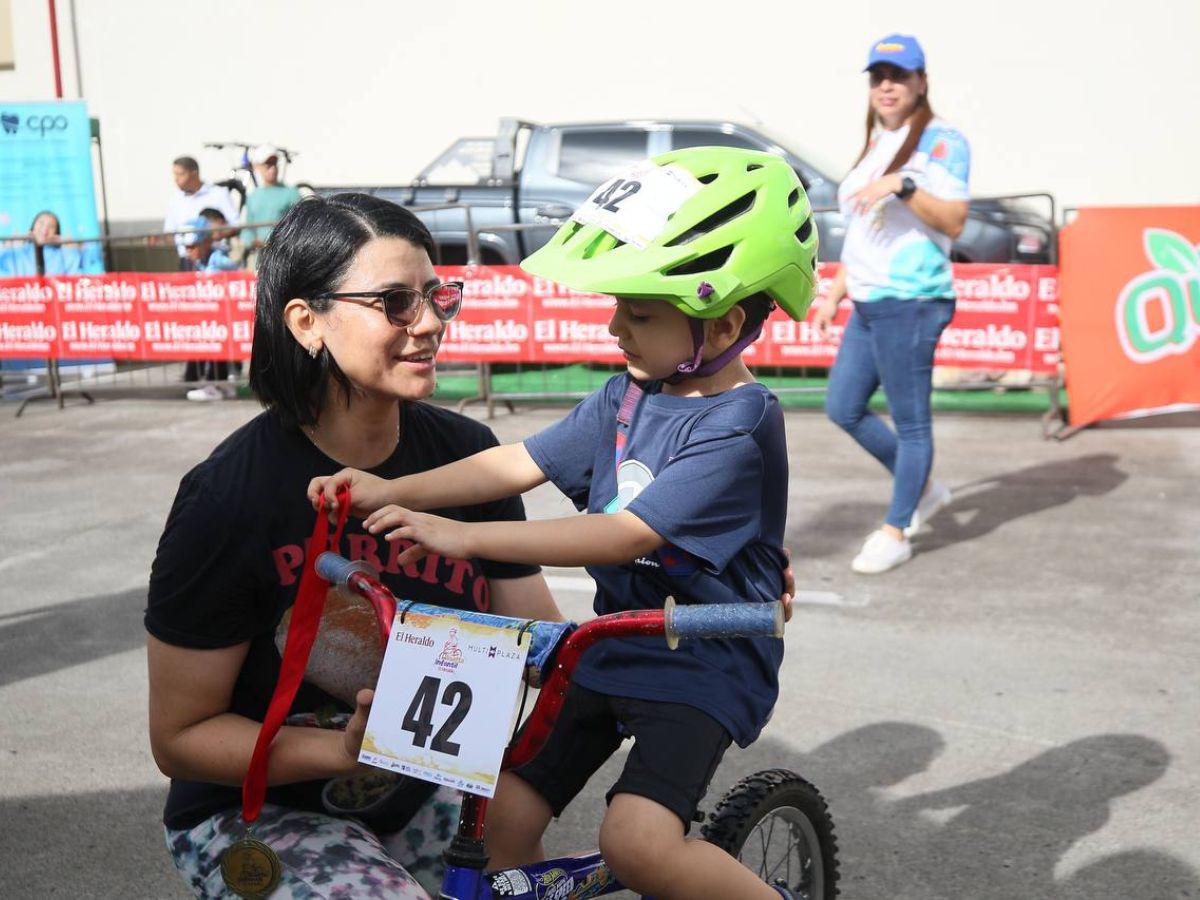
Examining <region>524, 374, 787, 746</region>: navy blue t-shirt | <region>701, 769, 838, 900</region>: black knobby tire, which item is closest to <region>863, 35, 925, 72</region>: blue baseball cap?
<region>524, 374, 787, 746</region>: navy blue t-shirt

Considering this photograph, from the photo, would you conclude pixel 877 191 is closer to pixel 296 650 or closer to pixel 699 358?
pixel 699 358

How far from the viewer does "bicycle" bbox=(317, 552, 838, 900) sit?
5.89 feet

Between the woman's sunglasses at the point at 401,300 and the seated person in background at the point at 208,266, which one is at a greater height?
the woman's sunglasses at the point at 401,300

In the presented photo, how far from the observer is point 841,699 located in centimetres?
471

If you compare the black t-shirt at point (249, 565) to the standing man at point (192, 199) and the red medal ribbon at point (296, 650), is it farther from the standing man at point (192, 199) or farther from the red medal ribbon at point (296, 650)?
the standing man at point (192, 199)

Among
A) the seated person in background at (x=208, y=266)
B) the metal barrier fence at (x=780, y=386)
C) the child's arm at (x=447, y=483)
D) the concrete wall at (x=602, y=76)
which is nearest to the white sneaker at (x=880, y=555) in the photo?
the metal barrier fence at (x=780, y=386)

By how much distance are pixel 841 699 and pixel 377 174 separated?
1321cm

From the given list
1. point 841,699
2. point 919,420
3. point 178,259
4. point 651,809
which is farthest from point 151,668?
point 178,259

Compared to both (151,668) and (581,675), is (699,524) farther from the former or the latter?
(151,668)

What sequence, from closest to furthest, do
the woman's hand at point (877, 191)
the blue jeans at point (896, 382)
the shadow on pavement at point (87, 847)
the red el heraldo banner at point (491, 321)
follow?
the shadow on pavement at point (87, 847) → the woman's hand at point (877, 191) → the blue jeans at point (896, 382) → the red el heraldo banner at point (491, 321)

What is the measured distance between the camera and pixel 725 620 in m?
1.75

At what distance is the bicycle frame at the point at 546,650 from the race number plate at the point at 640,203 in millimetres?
695

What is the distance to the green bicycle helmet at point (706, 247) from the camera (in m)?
2.27

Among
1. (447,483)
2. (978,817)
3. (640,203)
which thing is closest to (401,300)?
(447,483)
